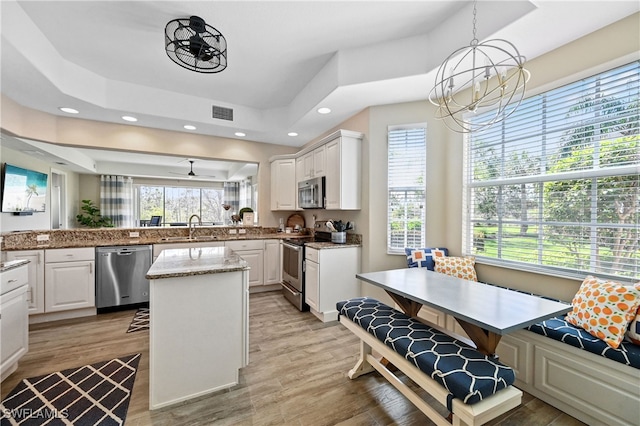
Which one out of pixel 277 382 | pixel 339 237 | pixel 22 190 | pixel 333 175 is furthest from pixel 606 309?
pixel 22 190

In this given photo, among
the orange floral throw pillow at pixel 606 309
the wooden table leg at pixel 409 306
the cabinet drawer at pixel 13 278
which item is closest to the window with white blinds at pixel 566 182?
the orange floral throw pillow at pixel 606 309

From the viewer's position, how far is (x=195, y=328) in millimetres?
1838

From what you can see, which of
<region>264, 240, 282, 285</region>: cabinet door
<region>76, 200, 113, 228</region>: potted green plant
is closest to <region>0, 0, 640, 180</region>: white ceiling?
<region>264, 240, 282, 285</region>: cabinet door

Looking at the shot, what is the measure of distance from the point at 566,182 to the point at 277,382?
284 cm

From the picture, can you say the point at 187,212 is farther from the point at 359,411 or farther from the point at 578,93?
the point at 578,93

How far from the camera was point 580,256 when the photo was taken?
207 centimetres

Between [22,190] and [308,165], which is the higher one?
[308,165]

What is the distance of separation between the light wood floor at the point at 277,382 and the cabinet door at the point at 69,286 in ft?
0.73

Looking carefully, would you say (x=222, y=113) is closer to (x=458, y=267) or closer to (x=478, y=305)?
(x=458, y=267)

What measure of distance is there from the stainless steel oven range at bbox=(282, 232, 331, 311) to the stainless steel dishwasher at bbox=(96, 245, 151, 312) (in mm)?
1882

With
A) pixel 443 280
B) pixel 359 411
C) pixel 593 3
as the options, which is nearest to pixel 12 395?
pixel 359 411

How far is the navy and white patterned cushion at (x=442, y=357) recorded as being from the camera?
124 cm

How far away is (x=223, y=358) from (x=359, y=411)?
1024 mm

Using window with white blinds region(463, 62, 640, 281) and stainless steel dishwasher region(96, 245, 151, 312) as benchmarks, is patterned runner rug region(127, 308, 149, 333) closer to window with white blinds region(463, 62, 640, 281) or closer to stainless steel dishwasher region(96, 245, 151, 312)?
stainless steel dishwasher region(96, 245, 151, 312)
